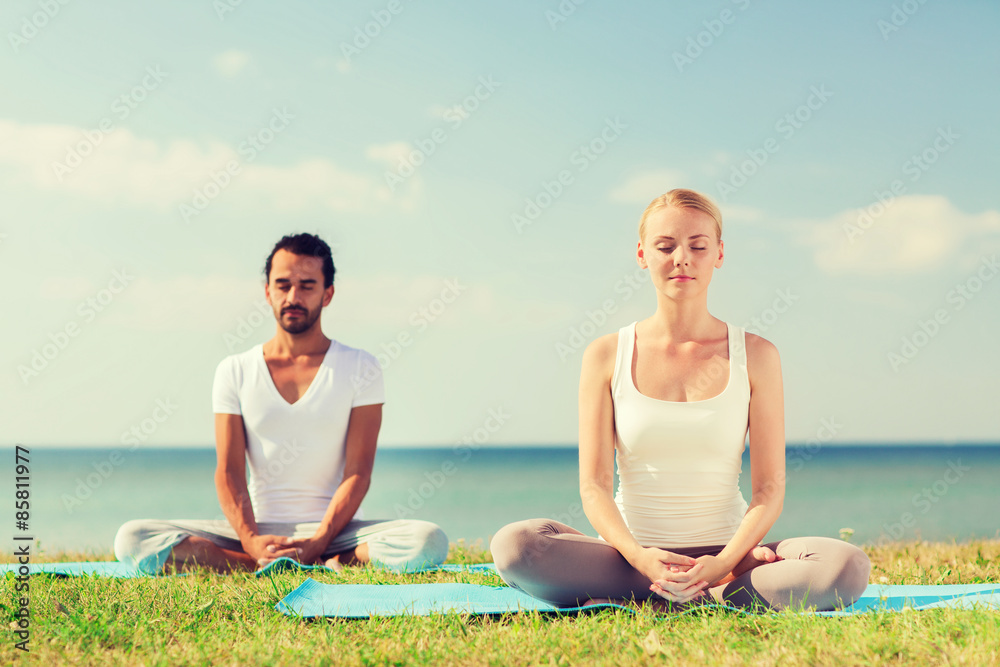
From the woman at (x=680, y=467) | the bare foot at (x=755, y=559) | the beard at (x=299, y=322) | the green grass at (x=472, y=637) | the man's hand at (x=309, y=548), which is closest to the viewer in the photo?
the green grass at (x=472, y=637)

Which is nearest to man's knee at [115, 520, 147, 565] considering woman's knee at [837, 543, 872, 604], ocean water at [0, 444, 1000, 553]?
ocean water at [0, 444, 1000, 553]

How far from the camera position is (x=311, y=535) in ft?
16.8

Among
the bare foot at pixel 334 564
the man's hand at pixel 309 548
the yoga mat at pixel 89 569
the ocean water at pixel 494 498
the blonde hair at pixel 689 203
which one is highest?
the blonde hair at pixel 689 203

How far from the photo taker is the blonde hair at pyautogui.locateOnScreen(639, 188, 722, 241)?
363cm

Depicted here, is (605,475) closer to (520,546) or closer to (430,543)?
(520,546)

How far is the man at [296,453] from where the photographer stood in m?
4.90

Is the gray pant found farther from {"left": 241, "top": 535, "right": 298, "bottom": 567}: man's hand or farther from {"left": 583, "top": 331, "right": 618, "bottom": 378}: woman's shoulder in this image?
{"left": 583, "top": 331, "right": 618, "bottom": 378}: woman's shoulder

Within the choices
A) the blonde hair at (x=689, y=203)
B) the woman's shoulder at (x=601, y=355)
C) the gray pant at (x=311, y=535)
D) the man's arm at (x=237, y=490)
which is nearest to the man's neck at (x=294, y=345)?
the man's arm at (x=237, y=490)

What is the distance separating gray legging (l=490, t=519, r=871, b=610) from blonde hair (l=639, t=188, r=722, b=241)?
1.50m

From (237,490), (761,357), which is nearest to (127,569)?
(237,490)

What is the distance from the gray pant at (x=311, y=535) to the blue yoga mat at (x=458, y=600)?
0.90m

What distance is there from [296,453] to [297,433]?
137 millimetres

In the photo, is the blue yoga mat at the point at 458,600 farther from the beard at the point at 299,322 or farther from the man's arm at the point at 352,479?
the beard at the point at 299,322

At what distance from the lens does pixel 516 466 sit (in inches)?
1987
